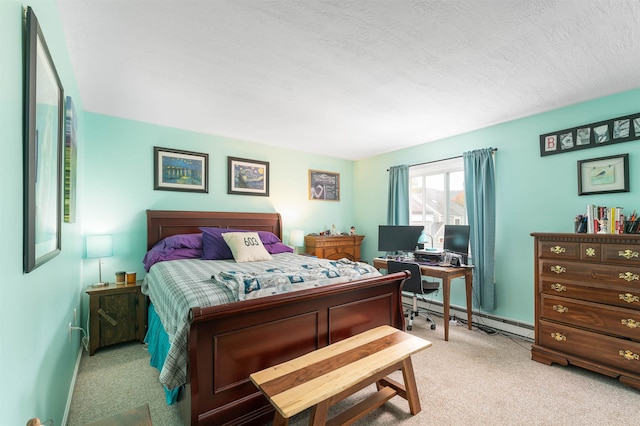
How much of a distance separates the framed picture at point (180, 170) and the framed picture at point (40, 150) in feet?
6.34

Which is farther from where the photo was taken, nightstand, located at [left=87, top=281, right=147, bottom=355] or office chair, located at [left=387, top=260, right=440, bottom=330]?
office chair, located at [left=387, top=260, right=440, bottom=330]

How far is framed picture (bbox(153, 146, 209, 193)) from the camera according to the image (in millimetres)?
3535

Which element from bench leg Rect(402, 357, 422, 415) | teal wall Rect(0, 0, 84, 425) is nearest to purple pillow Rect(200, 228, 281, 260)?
teal wall Rect(0, 0, 84, 425)

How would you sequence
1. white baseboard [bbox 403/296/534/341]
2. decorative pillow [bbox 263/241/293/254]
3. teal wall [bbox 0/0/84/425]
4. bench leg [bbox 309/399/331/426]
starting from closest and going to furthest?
teal wall [bbox 0/0/84/425] → bench leg [bbox 309/399/331/426] → white baseboard [bbox 403/296/534/341] → decorative pillow [bbox 263/241/293/254]

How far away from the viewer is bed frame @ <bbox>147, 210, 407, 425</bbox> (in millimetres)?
1546

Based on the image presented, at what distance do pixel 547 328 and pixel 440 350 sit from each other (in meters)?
0.94

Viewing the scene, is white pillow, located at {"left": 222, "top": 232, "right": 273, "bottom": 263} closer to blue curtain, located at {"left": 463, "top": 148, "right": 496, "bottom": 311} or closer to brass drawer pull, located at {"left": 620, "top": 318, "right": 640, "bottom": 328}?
blue curtain, located at {"left": 463, "top": 148, "right": 496, "bottom": 311}

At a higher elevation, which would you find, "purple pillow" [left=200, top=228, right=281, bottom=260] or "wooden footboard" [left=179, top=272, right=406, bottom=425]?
"purple pillow" [left=200, top=228, right=281, bottom=260]

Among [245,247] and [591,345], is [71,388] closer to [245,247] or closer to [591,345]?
[245,247]

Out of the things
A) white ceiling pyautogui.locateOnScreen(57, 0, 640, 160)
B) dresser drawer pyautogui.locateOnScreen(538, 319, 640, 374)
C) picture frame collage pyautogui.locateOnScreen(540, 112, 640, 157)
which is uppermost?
white ceiling pyautogui.locateOnScreen(57, 0, 640, 160)

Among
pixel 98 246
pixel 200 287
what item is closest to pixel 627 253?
pixel 200 287

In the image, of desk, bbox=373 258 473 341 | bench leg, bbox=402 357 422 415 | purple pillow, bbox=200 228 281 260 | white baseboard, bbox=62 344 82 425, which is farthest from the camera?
purple pillow, bbox=200 228 281 260

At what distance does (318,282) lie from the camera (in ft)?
6.90

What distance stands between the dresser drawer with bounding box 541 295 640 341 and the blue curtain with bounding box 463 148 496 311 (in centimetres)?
83
